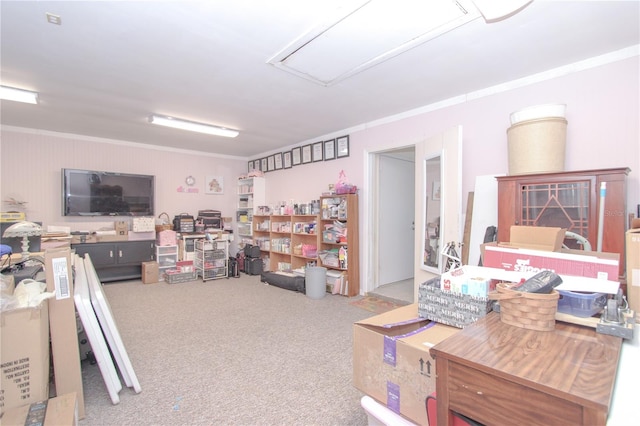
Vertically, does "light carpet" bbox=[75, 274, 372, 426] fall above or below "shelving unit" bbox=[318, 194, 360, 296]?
below

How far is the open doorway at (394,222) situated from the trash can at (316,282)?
77 cm

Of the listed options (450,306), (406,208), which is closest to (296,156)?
(406,208)

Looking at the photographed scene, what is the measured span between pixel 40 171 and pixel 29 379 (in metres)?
4.37

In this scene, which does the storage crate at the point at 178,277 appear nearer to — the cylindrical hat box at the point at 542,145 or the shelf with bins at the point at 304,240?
the shelf with bins at the point at 304,240

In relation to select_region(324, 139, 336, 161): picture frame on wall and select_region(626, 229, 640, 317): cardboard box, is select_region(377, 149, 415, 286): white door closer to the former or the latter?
select_region(324, 139, 336, 161): picture frame on wall

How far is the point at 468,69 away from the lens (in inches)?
104

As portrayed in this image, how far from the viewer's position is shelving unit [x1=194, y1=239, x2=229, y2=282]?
5262mm

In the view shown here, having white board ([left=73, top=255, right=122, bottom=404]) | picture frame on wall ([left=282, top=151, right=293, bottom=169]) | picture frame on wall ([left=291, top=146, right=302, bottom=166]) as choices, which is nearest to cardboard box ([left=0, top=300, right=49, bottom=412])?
white board ([left=73, top=255, right=122, bottom=404])

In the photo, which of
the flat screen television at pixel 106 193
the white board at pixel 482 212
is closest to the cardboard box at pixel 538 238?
the white board at pixel 482 212

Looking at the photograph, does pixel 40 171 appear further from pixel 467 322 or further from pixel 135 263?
pixel 467 322

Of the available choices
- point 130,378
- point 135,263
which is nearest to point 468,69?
point 130,378

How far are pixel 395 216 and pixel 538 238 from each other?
320cm

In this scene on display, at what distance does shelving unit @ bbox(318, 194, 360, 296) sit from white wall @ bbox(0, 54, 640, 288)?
0.64 feet

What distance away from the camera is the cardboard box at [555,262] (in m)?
1.20
